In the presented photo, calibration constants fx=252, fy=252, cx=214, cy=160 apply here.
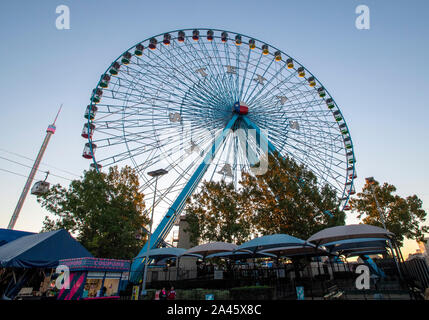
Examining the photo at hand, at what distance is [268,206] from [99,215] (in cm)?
1387

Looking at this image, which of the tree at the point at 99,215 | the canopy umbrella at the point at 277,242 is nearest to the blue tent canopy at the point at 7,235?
the tree at the point at 99,215

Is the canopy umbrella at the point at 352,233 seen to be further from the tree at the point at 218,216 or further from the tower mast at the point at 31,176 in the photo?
the tower mast at the point at 31,176

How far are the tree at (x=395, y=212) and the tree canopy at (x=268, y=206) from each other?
440 inches

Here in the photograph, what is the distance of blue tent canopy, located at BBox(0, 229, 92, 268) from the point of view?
37.2 ft

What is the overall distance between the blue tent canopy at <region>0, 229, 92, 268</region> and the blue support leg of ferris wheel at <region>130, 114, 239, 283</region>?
10.8 feet

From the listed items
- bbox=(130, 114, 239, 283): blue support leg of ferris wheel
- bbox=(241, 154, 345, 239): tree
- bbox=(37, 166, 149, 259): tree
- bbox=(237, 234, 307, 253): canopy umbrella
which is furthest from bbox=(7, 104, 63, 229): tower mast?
bbox=(237, 234, 307, 253): canopy umbrella

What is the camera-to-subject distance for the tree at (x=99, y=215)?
20.9m

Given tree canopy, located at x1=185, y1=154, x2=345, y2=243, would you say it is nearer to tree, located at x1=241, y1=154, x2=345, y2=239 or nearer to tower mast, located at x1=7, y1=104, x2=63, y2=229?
tree, located at x1=241, y1=154, x2=345, y2=239
